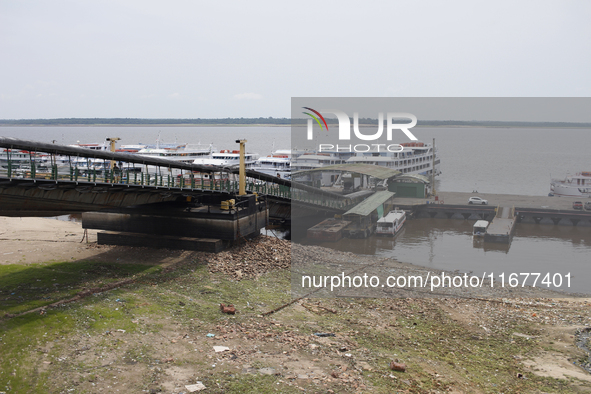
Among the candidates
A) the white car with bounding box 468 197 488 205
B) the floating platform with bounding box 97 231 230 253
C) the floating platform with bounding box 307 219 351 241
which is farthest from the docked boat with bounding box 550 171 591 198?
A: the floating platform with bounding box 97 231 230 253

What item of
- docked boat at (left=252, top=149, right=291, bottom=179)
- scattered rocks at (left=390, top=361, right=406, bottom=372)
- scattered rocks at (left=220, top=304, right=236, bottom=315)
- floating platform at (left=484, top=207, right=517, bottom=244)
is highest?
docked boat at (left=252, top=149, right=291, bottom=179)

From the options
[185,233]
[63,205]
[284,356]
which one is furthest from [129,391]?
[185,233]

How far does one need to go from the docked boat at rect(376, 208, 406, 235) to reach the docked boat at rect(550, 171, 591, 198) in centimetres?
3422

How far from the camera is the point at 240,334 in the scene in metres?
15.6

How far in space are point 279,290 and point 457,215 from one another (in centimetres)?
2724

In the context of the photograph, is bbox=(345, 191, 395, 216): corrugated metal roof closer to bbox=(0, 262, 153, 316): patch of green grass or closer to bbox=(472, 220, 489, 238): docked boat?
bbox=(472, 220, 489, 238): docked boat

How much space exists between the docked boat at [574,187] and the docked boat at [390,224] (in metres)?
34.2

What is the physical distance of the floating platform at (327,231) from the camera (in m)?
35.9

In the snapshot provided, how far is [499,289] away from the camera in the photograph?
2652cm

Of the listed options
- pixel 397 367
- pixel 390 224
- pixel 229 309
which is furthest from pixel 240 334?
pixel 390 224

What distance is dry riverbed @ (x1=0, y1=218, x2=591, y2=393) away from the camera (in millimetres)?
12539

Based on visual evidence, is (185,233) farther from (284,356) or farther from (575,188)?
(575,188)

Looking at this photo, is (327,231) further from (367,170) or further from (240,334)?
(240,334)

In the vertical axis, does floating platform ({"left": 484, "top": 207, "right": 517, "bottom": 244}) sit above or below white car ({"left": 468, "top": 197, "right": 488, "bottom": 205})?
below
